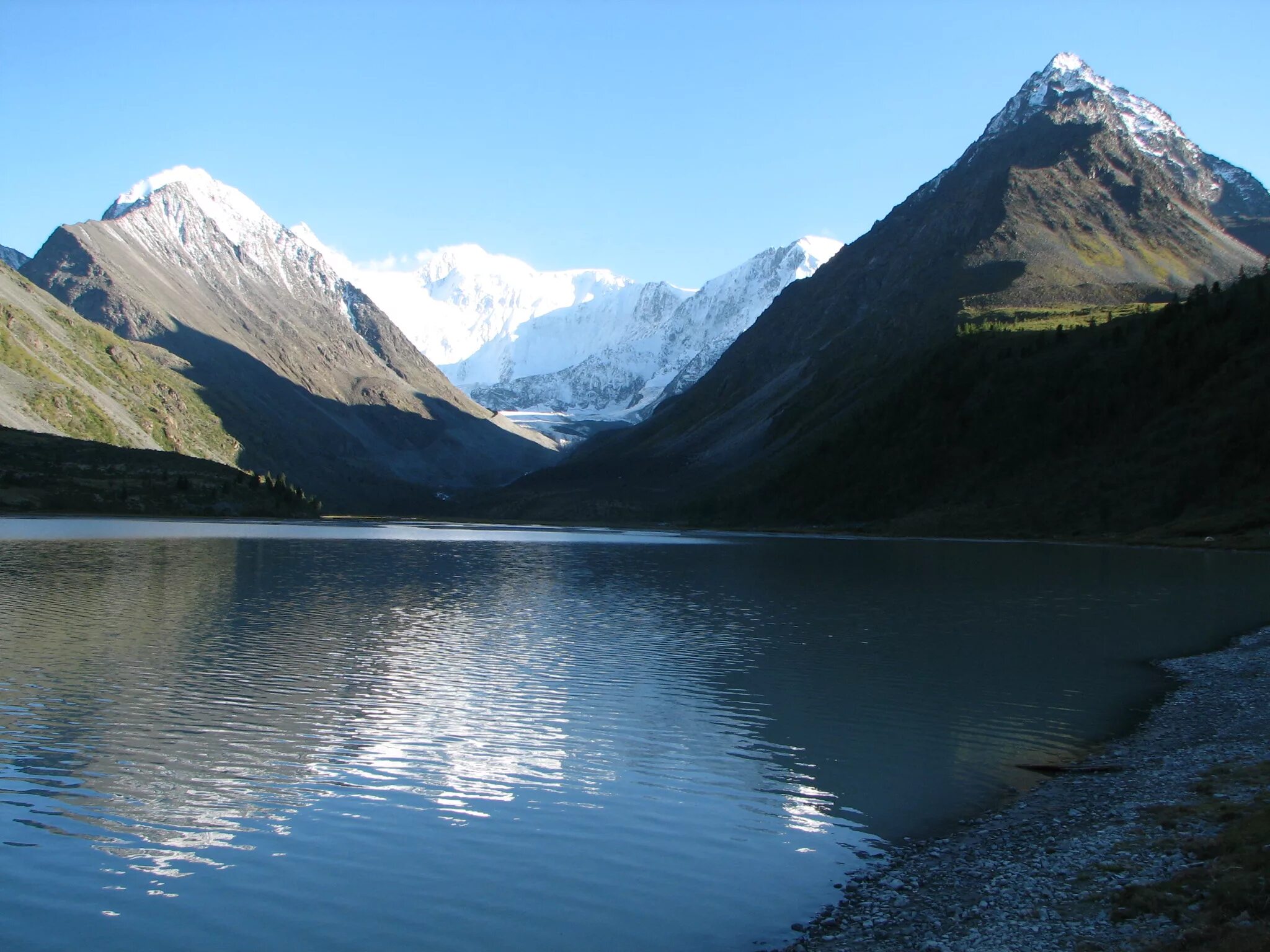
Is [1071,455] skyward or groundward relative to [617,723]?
skyward

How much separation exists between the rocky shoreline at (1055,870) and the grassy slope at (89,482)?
17623 centimetres

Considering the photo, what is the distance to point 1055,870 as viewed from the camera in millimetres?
17922

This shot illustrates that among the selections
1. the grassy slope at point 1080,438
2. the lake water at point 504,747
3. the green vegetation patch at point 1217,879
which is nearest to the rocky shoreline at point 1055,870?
the green vegetation patch at point 1217,879

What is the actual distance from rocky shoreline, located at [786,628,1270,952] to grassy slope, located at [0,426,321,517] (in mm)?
176231

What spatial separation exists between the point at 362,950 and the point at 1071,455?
498 ft

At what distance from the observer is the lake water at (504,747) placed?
1684 cm

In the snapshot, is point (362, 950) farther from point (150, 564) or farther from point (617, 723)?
point (150, 564)

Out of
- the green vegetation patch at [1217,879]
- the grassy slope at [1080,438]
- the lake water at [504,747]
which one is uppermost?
the grassy slope at [1080,438]

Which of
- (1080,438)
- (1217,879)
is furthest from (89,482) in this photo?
(1217,879)

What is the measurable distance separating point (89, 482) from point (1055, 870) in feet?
636

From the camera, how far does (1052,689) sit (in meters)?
36.4

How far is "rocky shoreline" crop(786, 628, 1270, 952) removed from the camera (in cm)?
1522

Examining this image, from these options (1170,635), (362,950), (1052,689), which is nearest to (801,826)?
(362,950)

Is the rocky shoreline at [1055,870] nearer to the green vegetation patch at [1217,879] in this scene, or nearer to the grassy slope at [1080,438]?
the green vegetation patch at [1217,879]
